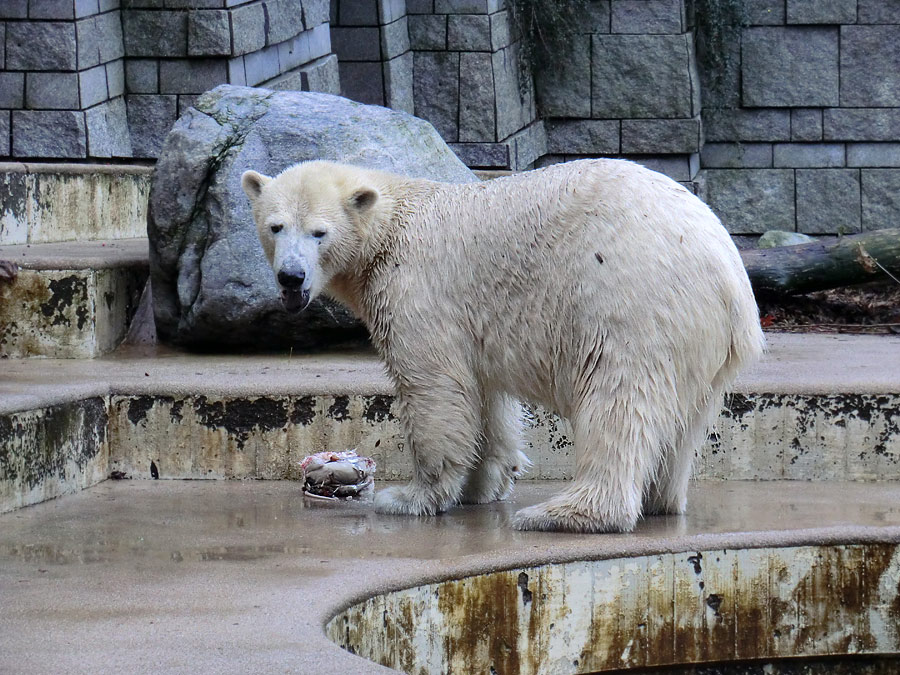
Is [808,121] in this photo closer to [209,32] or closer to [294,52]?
[294,52]

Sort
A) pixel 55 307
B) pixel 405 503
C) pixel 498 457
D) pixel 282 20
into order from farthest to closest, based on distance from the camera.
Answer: pixel 282 20, pixel 55 307, pixel 498 457, pixel 405 503

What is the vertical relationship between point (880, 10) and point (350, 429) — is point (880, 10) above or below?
above

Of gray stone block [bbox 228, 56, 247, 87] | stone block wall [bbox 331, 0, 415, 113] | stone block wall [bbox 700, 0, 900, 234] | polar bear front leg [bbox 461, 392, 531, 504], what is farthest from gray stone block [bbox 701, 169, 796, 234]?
polar bear front leg [bbox 461, 392, 531, 504]

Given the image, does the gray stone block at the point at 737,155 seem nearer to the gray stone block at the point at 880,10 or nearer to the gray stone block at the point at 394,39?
the gray stone block at the point at 880,10

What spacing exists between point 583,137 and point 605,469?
21.4 feet

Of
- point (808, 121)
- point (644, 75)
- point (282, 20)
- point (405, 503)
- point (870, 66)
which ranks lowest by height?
point (808, 121)

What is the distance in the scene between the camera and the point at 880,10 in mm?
9711

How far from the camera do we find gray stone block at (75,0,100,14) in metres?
6.79

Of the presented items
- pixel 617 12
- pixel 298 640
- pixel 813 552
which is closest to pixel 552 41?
pixel 617 12

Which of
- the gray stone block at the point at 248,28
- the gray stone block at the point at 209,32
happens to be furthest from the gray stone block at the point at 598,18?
the gray stone block at the point at 209,32

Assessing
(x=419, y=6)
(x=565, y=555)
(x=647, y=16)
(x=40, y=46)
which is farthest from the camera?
(x=647, y=16)

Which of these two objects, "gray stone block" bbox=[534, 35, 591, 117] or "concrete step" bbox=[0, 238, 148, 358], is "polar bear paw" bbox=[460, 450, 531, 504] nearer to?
"concrete step" bbox=[0, 238, 148, 358]

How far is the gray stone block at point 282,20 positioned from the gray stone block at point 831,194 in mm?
4211

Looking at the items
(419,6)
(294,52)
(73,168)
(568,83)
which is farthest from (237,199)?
(568,83)
